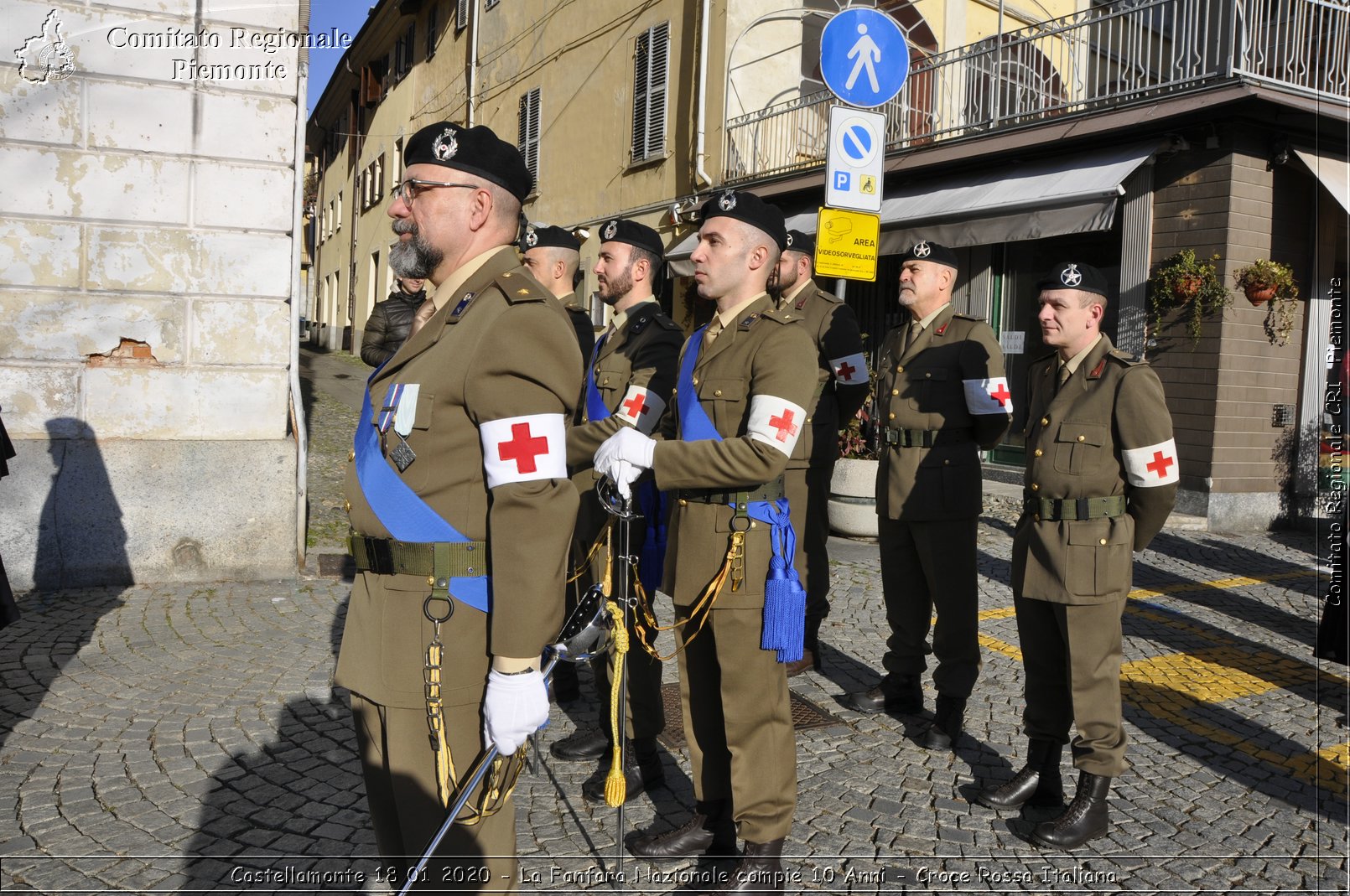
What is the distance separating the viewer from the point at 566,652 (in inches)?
102

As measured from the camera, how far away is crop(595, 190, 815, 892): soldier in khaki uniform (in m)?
2.94

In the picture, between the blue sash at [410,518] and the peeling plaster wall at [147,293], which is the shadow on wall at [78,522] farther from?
the blue sash at [410,518]

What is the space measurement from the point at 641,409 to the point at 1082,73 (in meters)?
14.2

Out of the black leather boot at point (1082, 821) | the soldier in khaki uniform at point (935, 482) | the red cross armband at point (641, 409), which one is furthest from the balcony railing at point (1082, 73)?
the red cross armband at point (641, 409)

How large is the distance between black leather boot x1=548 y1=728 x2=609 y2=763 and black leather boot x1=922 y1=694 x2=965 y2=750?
1.40 meters

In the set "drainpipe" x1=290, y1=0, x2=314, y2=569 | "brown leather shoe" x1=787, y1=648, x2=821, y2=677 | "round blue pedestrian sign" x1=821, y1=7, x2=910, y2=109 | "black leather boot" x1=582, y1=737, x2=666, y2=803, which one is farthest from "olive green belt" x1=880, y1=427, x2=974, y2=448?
"drainpipe" x1=290, y1=0, x2=314, y2=569

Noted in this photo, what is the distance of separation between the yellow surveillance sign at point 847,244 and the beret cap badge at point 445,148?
17.3 ft

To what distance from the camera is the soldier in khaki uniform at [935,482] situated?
4.51 meters

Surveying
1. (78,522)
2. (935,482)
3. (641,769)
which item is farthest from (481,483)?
(78,522)

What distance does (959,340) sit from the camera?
4664 mm

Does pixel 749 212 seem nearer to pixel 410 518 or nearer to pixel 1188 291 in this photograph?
pixel 410 518

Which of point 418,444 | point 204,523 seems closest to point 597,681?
point 418,444

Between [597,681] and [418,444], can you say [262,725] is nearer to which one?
[597,681]

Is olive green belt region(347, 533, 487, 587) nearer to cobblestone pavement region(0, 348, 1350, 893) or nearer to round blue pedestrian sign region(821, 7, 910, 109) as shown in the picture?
cobblestone pavement region(0, 348, 1350, 893)
